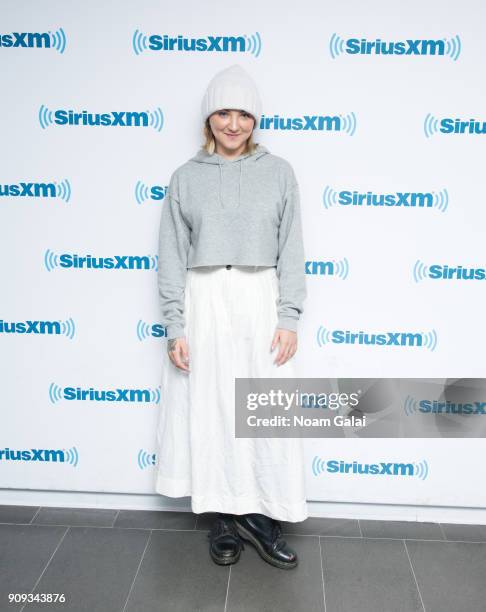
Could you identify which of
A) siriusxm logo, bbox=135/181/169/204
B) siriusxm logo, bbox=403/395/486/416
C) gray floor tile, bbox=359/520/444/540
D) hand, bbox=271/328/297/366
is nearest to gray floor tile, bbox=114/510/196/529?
gray floor tile, bbox=359/520/444/540

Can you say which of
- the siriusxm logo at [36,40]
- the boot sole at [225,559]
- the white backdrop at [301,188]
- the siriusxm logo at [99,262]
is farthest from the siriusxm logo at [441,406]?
the siriusxm logo at [36,40]

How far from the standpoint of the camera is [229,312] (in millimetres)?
1951

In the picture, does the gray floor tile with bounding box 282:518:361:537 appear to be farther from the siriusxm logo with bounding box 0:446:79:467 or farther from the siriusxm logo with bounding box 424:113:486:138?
the siriusxm logo with bounding box 424:113:486:138

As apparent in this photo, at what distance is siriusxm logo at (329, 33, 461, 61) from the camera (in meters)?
1.97

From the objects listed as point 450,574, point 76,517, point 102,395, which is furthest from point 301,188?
point 76,517

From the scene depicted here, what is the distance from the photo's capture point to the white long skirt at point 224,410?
76.9 inches

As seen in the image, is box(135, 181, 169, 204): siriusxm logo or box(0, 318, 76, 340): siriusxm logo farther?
box(0, 318, 76, 340): siriusxm logo

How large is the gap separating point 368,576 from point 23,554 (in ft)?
4.08

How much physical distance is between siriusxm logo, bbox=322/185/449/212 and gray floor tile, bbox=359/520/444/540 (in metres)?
1.24

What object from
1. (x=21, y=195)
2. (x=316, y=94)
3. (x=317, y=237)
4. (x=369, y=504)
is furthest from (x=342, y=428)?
(x=21, y=195)

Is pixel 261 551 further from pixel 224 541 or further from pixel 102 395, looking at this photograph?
pixel 102 395

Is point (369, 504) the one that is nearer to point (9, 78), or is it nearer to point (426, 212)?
point (426, 212)

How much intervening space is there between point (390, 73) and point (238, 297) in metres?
0.92

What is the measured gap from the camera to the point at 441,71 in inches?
78.3
